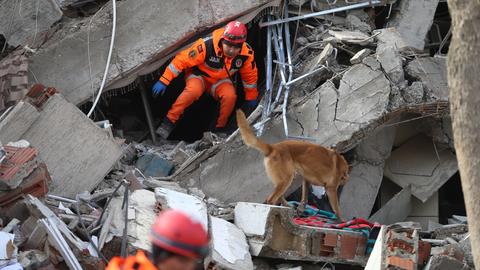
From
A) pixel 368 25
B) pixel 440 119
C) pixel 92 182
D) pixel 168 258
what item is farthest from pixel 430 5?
pixel 168 258

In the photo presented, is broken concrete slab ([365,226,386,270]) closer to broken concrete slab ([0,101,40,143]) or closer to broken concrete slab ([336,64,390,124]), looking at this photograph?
broken concrete slab ([336,64,390,124])

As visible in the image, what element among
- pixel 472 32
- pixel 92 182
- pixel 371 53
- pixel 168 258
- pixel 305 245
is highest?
pixel 472 32

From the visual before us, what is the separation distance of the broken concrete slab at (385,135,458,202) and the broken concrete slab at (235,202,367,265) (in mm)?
2667

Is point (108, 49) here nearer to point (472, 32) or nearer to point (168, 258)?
point (472, 32)

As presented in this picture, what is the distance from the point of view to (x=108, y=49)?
1046 cm

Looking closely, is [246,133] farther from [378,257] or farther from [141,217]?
[378,257]

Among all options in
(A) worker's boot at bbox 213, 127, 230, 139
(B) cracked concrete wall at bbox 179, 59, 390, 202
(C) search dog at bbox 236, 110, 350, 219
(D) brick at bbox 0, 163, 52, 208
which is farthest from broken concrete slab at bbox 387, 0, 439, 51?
(D) brick at bbox 0, 163, 52, 208

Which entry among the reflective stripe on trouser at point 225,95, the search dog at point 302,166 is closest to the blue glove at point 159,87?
the reflective stripe on trouser at point 225,95

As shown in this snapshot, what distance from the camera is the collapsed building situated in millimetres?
7773

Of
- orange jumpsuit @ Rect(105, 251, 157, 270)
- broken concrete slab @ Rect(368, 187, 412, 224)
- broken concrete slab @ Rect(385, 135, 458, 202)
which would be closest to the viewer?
orange jumpsuit @ Rect(105, 251, 157, 270)

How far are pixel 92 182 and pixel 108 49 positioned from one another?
2081mm

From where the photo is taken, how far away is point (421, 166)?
37.1 ft

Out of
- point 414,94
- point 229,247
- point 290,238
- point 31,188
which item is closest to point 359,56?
point 414,94

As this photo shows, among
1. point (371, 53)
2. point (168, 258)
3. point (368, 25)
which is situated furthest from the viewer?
point (368, 25)
